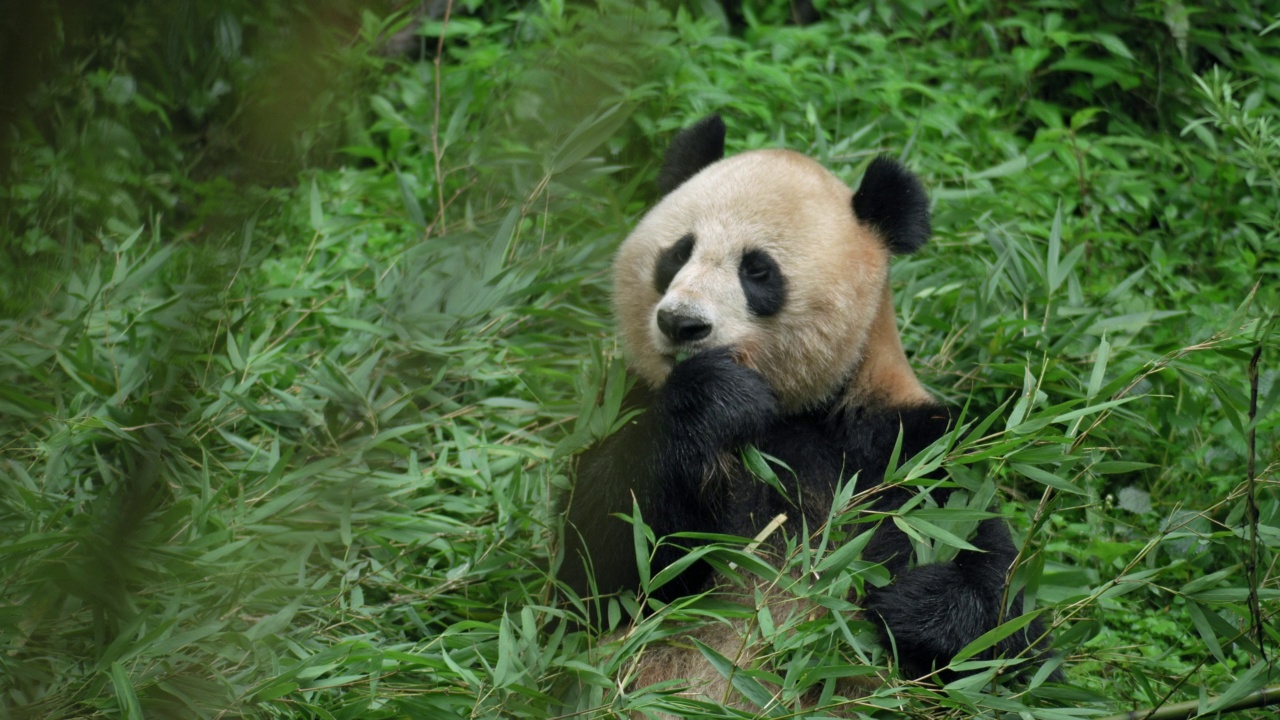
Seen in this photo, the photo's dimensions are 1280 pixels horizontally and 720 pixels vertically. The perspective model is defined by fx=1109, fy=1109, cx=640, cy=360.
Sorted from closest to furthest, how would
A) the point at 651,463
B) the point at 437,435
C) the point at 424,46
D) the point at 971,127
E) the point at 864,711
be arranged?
the point at 864,711 → the point at 651,463 → the point at 437,435 → the point at 971,127 → the point at 424,46

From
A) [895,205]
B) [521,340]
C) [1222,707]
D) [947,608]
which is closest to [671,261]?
[895,205]

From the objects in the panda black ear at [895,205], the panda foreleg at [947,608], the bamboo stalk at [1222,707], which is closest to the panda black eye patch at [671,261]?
the panda black ear at [895,205]

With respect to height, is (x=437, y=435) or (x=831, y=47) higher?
(x=831, y=47)

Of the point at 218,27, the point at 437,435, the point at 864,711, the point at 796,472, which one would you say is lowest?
the point at 437,435

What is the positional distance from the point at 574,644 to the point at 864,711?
0.82m

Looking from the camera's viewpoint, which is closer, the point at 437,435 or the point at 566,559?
the point at 566,559

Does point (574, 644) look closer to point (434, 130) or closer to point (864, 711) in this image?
point (864, 711)

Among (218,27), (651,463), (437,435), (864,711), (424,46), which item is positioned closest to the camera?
(218,27)

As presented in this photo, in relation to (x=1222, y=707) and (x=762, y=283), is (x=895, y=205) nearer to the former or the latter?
(x=762, y=283)

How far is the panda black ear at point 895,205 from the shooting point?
3.69 m

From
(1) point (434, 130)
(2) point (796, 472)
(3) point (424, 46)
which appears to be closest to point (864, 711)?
(2) point (796, 472)

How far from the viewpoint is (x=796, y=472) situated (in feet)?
11.2

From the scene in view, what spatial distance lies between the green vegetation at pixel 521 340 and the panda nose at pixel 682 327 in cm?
32

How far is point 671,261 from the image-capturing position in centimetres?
360
